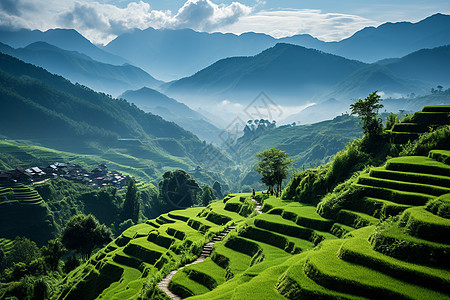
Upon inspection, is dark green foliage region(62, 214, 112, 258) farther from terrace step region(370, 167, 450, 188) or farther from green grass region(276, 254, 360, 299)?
green grass region(276, 254, 360, 299)

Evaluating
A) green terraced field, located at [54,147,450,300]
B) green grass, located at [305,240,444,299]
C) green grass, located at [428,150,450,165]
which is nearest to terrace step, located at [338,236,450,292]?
green terraced field, located at [54,147,450,300]

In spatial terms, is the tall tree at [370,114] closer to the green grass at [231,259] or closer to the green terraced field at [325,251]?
the green terraced field at [325,251]

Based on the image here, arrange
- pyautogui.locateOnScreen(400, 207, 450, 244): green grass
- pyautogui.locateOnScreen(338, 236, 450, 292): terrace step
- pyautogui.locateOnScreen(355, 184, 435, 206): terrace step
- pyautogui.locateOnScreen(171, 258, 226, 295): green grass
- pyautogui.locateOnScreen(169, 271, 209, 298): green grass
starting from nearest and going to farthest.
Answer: pyautogui.locateOnScreen(338, 236, 450, 292): terrace step, pyautogui.locateOnScreen(400, 207, 450, 244): green grass, pyautogui.locateOnScreen(169, 271, 209, 298): green grass, pyautogui.locateOnScreen(355, 184, 435, 206): terrace step, pyautogui.locateOnScreen(171, 258, 226, 295): green grass

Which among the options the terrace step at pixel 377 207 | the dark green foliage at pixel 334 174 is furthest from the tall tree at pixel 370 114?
the terrace step at pixel 377 207

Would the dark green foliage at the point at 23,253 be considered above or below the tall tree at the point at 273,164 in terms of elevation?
below

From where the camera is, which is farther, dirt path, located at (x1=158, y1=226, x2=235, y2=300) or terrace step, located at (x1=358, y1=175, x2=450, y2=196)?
dirt path, located at (x1=158, y1=226, x2=235, y2=300)

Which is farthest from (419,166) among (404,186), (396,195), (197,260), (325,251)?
(197,260)
